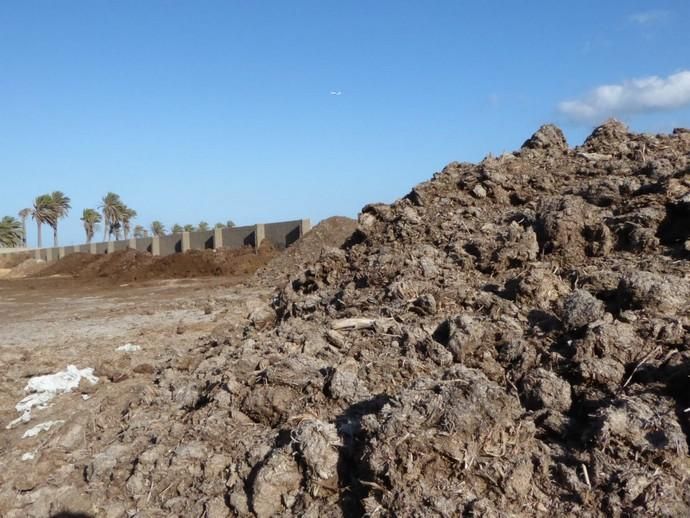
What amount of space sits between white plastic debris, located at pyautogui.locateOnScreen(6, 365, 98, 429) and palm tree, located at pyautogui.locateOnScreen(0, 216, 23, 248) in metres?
79.5

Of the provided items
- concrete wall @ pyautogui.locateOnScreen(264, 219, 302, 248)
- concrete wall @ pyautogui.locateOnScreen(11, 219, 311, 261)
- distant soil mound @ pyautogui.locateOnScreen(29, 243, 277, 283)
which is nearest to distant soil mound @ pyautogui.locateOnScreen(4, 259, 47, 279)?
concrete wall @ pyautogui.locateOnScreen(11, 219, 311, 261)

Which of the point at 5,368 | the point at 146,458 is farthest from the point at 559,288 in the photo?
the point at 5,368

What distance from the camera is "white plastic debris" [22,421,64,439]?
15.6 feet

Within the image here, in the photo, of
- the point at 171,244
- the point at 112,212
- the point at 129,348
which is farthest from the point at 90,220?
the point at 129,348

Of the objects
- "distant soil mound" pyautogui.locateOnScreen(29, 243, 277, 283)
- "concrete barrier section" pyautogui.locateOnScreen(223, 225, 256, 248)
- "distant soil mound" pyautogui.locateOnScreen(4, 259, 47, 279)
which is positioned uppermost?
"concrete barrier section" pyautogui.locateOnScreen(223, 225, 256, 248)

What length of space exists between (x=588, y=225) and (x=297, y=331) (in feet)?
7.89

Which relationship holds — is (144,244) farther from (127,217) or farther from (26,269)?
(127,217)

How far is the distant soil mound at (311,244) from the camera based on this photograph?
57.9ft

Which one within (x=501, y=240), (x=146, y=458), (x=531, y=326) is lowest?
(x=146, y=458)

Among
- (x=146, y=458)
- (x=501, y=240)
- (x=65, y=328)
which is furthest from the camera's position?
(x=65, y=328)

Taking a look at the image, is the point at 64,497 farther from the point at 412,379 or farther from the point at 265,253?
the point at 265,253

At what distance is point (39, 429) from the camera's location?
191 inches

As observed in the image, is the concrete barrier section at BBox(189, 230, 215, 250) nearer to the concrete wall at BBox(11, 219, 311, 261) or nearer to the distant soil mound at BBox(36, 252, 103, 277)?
the concrete wall at BBox(11, 219, 311, 261)

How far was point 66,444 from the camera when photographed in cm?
429
